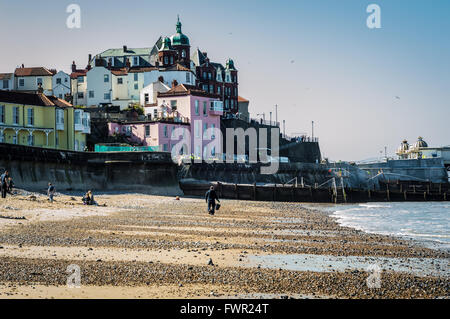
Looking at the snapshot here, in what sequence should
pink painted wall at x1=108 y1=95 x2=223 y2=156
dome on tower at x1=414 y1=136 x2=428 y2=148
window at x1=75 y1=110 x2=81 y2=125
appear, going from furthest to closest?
dome on tower at x1=414 y1=136 x2=428 y2=148, pink painted wall at x1=108 y1=95 x2=223 y2=156, window at x1=75 y1=110 x2=81 y2=125

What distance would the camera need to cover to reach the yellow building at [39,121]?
55.4 metres

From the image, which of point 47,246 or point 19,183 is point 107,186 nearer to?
point 19,183

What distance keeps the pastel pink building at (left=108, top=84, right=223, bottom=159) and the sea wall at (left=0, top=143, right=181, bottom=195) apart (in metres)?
18.1

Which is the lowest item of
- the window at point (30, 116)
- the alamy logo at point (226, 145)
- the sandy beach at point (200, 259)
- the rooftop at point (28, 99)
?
the sandy beach at point (200, 259)

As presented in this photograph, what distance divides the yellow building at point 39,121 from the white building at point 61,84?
27400 millimetres

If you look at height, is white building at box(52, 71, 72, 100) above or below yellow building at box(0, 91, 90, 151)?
above

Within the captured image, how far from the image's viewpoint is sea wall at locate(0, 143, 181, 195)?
44.1 meters

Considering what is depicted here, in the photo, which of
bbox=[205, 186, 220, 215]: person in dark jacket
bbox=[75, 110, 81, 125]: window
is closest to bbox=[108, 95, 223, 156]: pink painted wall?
bbox=[75, 110, 81, 125]: window

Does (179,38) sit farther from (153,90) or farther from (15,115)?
(15,115)

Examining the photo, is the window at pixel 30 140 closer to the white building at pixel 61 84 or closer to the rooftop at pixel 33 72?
the white building at pixel 61 84

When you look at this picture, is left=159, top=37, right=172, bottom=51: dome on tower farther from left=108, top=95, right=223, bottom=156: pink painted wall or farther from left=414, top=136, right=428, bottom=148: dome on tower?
left=414, top=136, right=428, bottom=148: dome on tower

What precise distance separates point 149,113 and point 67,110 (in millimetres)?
19769

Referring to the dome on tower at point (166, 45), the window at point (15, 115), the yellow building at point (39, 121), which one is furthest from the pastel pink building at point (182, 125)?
the dome on tower at point (166, 45)
